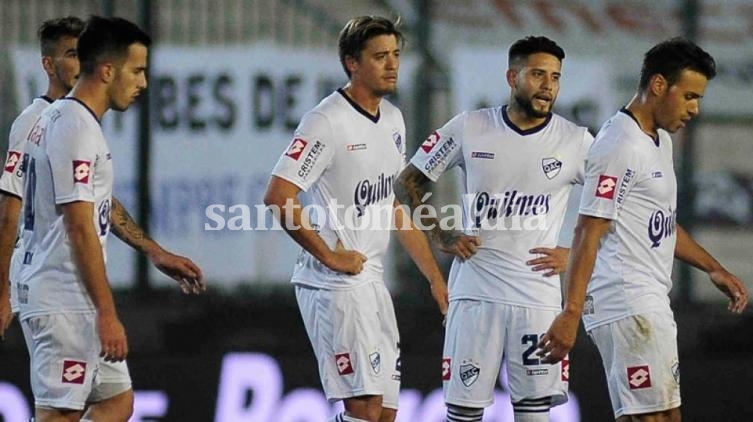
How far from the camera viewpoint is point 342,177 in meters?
6.72

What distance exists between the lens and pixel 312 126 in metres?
6.71

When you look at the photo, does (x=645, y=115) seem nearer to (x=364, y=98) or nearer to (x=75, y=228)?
(x=364, y=98)

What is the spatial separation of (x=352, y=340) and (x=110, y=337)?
119cm

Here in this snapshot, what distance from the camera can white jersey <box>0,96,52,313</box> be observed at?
677 centimetres

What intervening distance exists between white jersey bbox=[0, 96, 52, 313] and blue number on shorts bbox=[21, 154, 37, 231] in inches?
27.2

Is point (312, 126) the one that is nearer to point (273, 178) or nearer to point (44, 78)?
point (273, 178)

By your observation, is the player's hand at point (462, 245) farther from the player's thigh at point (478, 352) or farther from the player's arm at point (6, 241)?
the player's arm at point (6, 241)

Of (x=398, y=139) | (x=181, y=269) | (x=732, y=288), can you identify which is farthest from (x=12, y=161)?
(x=732, y=288)

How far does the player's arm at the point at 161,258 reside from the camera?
629 centimetres

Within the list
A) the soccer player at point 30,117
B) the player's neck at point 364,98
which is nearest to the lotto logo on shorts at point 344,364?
the player's neck at point 364,98

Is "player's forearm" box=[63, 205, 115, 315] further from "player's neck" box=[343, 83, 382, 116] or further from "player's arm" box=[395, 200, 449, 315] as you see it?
"player's arm" box=[395, 200, 449, 315]

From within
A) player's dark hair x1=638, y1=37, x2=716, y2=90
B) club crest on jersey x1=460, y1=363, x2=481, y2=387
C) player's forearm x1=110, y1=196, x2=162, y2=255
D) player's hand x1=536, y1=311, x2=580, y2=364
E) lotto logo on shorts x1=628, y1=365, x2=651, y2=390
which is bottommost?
club crest on jersey x1=460, y1=363, x2=481, y2=387

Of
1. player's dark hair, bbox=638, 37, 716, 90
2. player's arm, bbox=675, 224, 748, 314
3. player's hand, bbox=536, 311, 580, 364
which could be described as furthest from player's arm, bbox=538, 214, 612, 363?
player's arm, bbox=675, 224, 748, 314

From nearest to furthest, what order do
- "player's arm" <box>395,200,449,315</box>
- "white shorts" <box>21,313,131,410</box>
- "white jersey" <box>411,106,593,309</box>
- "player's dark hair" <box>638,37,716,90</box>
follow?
"white shorts" <box>21,313,131,410</box> < "player's dark hair" <box>638,37,716,90</box> < "white jersey" <box>411,106,593,309</box> < "player's arm" <box>395,200,449,315</box>
